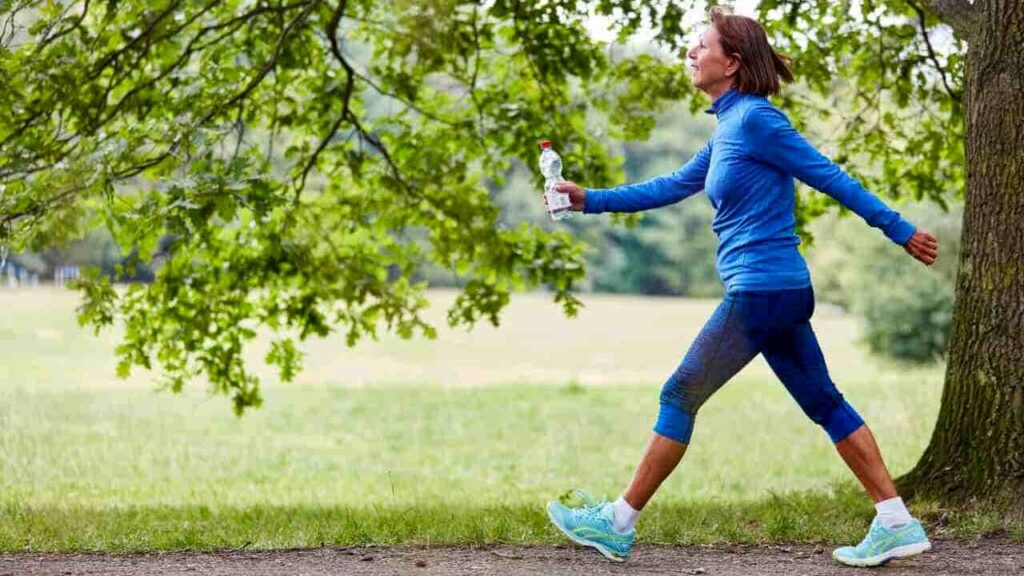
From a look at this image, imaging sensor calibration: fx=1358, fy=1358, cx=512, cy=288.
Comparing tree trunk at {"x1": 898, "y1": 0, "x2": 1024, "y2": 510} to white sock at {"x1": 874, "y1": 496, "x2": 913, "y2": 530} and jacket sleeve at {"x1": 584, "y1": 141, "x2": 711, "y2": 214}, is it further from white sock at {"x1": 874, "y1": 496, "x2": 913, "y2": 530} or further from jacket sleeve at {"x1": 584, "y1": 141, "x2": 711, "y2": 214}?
jacket sleeve at {"x1": 584, "y1": 141, "x2": 711, "y2": 214}

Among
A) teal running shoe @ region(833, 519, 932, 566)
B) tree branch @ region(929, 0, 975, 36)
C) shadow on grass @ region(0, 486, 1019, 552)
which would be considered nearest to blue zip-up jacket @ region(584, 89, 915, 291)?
teal running shoe @ region(833, 519, 932, 566)

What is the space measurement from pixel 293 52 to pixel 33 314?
3855 centimetres

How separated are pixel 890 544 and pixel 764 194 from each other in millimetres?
1430

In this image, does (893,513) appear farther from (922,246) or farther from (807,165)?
(807,165)

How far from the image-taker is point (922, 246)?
4.77 meters

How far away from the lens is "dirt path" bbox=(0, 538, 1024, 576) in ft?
16.9

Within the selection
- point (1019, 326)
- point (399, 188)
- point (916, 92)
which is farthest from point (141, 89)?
point (1019, 326)

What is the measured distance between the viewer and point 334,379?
107 feet

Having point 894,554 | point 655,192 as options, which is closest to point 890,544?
point 894,554

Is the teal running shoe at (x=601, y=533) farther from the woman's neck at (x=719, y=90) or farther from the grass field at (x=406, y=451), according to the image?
the woman's neck at (x=719, y=90)

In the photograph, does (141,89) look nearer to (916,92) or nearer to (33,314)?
(916,92)

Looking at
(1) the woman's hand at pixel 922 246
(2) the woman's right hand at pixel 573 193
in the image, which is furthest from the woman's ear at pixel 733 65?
(1) the woman's hand at pixel 922 246

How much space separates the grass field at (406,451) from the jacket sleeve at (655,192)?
1540 millimetres

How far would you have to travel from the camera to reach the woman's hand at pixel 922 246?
4.77m
